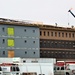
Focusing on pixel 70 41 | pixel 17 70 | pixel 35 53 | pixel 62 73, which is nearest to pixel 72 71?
pixel 62 73

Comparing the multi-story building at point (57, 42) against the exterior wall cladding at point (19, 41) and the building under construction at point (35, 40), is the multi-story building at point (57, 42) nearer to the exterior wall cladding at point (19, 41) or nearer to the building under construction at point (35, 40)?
the building under construction at point (35, 40)

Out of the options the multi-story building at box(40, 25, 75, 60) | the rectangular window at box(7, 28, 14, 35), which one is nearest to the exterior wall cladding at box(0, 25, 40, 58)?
the rectangular window at box(7, 28, 14, 35)

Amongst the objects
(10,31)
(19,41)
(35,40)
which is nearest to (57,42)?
(35,40)

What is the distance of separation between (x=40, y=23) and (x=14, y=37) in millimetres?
8291

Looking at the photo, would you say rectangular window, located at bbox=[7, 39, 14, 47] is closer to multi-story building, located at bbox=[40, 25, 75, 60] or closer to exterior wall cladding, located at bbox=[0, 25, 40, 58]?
exterior wall cladding, located at bbox=[0, 25, 40, 58]

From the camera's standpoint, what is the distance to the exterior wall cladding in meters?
74.4

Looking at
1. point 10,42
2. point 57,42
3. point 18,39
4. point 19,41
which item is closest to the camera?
point 10,42

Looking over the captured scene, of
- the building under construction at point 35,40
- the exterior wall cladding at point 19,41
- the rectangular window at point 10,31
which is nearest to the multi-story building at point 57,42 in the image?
the building under construction at point 35,40

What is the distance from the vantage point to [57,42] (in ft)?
273

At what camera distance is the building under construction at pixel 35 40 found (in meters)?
74.9

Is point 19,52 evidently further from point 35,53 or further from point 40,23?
point 40,23

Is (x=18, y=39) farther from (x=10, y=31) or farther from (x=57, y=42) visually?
(x=57, y=42)

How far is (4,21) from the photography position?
244 ft

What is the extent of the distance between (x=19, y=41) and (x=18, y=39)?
1.72 ft
